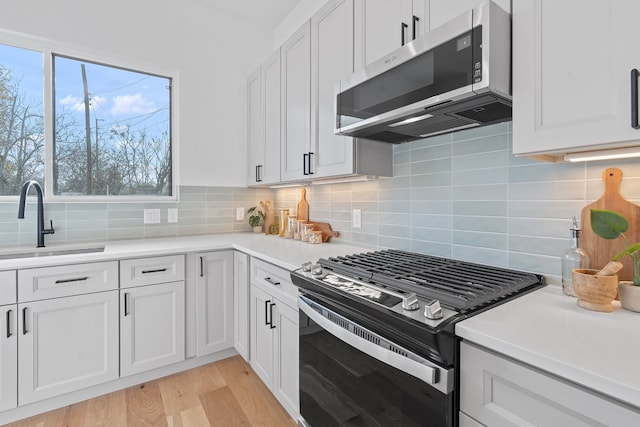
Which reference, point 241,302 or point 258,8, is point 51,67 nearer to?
point 258,8

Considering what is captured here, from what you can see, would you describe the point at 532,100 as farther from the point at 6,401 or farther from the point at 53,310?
the point at 6,401

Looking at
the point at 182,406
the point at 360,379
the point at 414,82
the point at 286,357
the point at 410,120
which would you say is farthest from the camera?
the point at 182,406

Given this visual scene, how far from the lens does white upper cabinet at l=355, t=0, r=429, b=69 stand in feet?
4.29

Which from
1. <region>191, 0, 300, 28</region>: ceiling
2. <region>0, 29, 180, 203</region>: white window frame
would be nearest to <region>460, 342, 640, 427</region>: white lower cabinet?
<region>0, 29, 180, 203</region>: white window frame

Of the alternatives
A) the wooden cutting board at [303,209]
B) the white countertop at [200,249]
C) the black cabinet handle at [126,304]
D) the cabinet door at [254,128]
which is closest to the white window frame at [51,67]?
the white countertop at [200,249]

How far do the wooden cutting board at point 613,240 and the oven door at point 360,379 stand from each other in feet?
2.35

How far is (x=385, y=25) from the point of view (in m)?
1.46

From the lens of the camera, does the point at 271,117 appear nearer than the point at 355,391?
No

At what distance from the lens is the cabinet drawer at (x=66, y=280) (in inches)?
65.7

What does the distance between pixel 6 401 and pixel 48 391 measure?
169 millimetres

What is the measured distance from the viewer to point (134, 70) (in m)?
2.57

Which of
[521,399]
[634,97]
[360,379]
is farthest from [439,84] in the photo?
[360,379]

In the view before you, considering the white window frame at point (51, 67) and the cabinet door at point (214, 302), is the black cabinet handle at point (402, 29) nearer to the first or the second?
the cabinet door at point (214, 302)

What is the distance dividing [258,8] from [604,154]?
2.86 metres
